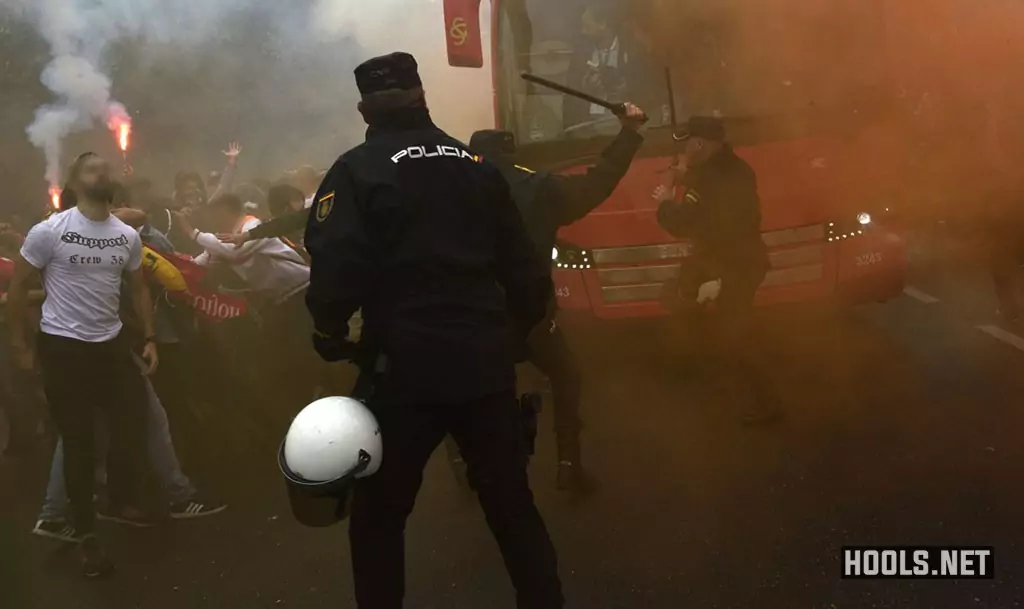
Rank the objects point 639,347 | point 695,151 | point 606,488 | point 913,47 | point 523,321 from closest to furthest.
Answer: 1. point 523,321
2. point 606,488
3. point 695,151
4. point 913,47
5. point 639,347

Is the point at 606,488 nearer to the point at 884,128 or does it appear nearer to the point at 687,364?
the point at 687,364

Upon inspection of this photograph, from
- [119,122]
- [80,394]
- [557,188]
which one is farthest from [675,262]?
[119,122]

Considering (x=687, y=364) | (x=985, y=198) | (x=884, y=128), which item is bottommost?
(x=687, y=364)

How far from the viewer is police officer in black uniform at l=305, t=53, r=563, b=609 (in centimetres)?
199

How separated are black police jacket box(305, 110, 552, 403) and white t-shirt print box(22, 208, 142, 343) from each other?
132 centimetres

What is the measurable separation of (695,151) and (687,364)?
126cm

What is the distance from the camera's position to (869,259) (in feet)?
14.6

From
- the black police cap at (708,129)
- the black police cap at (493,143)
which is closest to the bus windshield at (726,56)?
the black police cap at (708,129)

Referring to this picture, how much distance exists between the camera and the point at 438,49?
661cm

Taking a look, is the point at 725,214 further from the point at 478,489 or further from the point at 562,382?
the point at 478,489

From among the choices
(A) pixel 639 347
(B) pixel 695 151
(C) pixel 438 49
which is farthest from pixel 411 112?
(C) pixel 438 49

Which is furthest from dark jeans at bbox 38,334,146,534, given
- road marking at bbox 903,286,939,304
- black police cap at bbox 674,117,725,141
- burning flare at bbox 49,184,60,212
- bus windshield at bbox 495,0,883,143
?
road marking at bbox 903,286,939,304

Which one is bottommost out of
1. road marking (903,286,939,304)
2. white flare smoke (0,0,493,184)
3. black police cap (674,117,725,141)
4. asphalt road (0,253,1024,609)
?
road marking (903,286,939,304)

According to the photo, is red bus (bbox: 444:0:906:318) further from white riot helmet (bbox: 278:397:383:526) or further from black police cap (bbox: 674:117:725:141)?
white riot helmet (bbox: 278:397:383:526)
